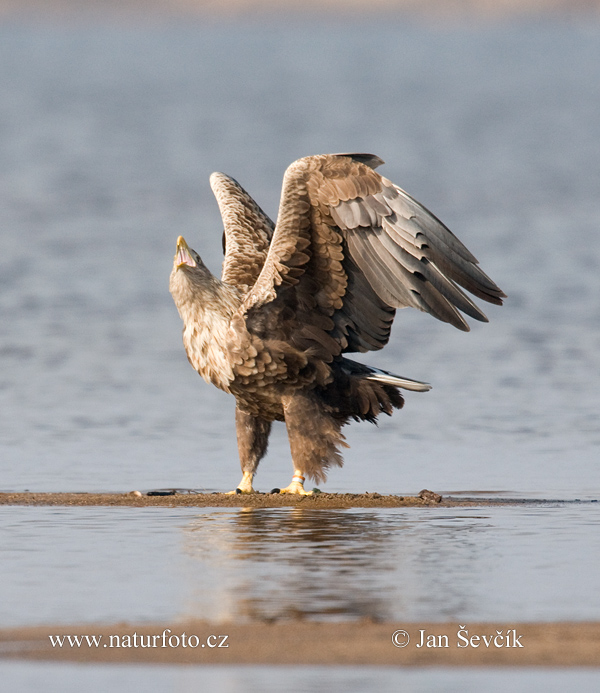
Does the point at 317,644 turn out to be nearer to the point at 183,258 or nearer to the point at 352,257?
the point at 352,257

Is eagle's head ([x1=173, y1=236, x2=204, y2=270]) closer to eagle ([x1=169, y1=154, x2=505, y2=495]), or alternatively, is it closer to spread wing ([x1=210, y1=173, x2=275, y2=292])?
eagle ([x1=169, y1=154, x2=505, y2=495])

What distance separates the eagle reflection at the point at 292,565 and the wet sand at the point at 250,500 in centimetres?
37

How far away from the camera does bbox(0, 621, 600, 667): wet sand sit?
239 inches

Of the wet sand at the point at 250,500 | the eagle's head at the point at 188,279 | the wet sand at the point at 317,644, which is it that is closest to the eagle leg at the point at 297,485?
the wet sand at the point at 250,500

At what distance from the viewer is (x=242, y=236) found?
42.6 ft

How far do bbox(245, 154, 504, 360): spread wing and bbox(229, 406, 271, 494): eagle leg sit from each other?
2.69ft

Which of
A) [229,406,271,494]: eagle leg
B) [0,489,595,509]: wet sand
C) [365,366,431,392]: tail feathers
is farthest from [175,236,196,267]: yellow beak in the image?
[0,489,595,509]: wet sand

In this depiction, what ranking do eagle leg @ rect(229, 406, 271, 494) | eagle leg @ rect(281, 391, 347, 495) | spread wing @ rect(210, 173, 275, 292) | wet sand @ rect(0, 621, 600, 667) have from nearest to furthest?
wet sand @ rect(0, 621, 600, 667) → eagle leg @ rect(281, 391, 347, 495) → eagle leg @ rect(229, 406, 271, 494) → spread wing @ rect(210, 173, 275, 292)

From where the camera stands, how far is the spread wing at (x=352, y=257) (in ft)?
36.5

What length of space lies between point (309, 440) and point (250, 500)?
67cm

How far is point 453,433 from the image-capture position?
14547mm

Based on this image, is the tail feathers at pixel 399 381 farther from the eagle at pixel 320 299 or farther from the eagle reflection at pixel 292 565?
the eagle reflection at pixel 292 565

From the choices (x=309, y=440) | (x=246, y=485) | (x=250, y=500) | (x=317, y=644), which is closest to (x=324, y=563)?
(x=317, y=644)

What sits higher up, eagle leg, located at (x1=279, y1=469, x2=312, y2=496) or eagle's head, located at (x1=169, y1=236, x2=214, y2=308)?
eagle's head, located at (x1=169, y1=236, x2=214, y2=308)
